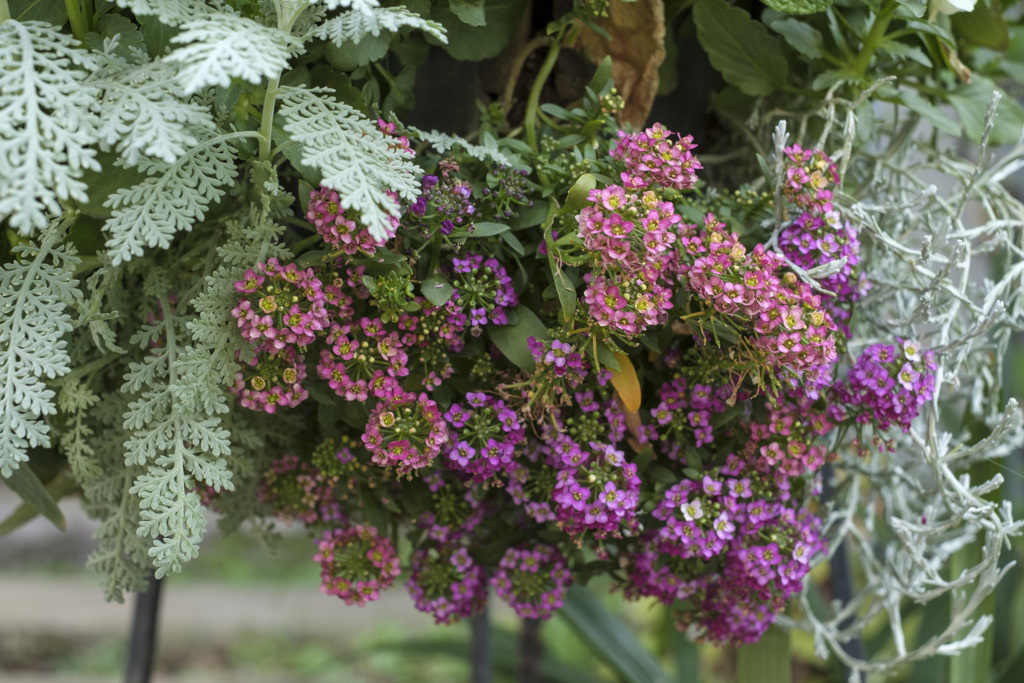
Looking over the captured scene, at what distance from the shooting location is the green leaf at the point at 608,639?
3.62 ft

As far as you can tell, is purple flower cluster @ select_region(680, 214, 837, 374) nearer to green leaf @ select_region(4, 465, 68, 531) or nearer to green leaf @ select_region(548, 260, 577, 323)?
green leaf @ select_region(548, 260, 577, 323)

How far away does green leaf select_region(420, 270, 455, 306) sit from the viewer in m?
0.53

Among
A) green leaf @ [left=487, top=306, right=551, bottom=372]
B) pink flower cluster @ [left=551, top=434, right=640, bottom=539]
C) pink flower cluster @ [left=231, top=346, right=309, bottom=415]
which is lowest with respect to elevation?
pink flower cluster @ [left=551, top=434, right=640, bottom=539]

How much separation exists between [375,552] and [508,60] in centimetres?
46

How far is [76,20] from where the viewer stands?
1.75ft

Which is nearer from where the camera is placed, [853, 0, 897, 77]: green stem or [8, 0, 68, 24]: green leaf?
[8, 0, 68, 24]: green leaf

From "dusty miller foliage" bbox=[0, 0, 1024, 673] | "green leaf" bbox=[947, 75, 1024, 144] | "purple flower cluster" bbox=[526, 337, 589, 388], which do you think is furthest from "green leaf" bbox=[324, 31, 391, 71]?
"green leaf" bbox=[947, 75, 1024, 144]

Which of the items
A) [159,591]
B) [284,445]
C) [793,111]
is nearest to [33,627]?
[159,591]

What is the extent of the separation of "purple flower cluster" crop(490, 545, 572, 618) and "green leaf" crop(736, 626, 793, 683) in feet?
1.14

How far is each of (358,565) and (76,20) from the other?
47 centimetres

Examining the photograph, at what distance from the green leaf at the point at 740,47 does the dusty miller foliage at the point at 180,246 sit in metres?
0.06

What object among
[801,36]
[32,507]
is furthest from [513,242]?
[32,507]

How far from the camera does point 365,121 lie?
51cm

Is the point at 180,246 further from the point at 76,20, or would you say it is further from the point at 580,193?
the point at 580,193
